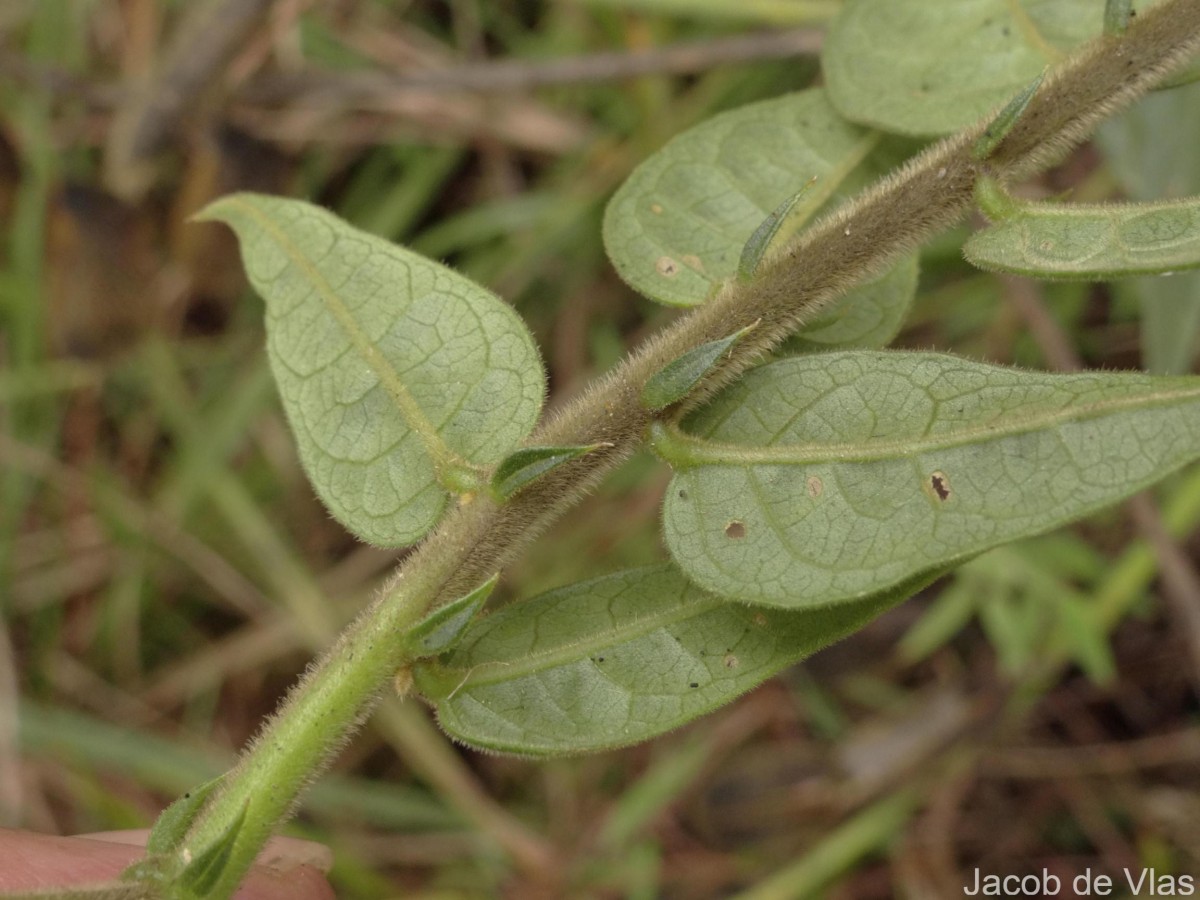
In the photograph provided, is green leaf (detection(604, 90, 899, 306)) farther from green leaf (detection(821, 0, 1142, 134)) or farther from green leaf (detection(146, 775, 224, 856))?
green leaf (detection(146, 775, 224, 856))

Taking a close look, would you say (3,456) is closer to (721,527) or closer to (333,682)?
(333,682)

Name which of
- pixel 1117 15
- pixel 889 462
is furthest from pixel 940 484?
pixel 1117 15

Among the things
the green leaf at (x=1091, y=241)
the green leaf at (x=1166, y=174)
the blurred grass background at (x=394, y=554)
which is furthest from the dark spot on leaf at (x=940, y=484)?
the blurred grass background at (x=394, y=554)

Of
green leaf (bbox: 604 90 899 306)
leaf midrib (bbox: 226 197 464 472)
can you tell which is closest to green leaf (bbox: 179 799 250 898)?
leaf midrib (bbox: 226 197 464 472)

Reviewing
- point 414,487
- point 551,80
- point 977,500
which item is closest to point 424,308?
point 414,487

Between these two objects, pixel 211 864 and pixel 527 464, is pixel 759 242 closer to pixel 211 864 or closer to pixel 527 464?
pixel 527 464

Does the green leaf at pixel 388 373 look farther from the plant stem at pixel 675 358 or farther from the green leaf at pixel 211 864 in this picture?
the green leaf at pixel 211 864
